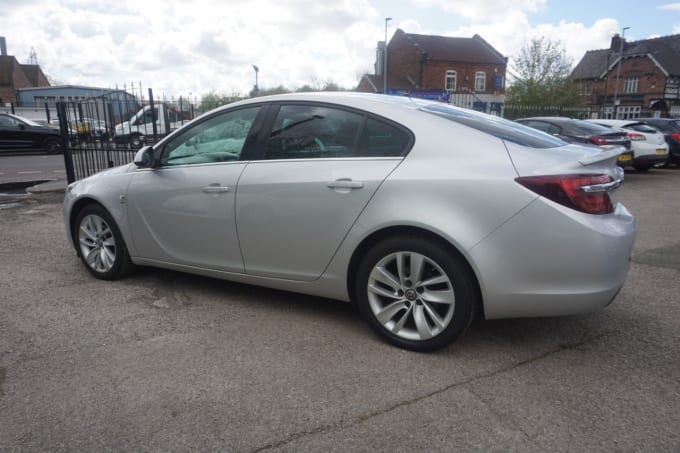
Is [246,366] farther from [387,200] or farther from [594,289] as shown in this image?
[594,289]

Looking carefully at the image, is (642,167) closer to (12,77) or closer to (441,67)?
(441,67)

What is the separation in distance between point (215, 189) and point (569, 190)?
2.37 meters

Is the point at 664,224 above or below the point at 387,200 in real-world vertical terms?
below

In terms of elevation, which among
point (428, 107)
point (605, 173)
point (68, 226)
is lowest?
point (68, 226)

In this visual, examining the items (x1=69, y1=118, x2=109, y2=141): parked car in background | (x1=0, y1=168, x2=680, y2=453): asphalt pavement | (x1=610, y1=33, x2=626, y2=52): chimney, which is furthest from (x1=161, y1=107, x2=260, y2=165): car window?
(x1=610, y1=33, x2=626, y2=52): chimney

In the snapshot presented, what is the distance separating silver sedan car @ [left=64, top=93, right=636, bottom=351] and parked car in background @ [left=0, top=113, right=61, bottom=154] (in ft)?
57.5

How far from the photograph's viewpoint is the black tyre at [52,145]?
19469mm

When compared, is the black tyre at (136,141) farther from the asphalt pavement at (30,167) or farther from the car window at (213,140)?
the car window at (213,140)

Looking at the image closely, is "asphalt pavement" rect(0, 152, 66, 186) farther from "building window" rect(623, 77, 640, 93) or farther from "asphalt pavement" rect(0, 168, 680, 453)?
"building window" rect(623, 77, 640, 93)

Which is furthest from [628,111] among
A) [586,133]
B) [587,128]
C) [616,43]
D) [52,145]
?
[52,145]

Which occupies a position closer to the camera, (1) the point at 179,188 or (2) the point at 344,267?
(2) the point at 344,267

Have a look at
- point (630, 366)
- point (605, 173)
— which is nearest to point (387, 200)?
point (605, 173)

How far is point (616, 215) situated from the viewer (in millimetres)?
3008

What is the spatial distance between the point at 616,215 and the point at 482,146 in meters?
0.85
